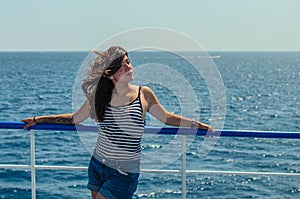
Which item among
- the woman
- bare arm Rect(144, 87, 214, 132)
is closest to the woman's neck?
the woman

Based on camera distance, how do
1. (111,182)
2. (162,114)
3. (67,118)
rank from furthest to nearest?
(67,118), (162,114), (111,182)

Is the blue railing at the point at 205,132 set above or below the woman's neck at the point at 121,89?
below

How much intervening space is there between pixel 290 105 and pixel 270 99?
495cm

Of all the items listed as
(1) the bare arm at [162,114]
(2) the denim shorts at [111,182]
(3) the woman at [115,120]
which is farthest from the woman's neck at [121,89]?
(2) the denim shorts at [111,182]

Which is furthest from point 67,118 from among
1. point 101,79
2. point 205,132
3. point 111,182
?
point 205,132

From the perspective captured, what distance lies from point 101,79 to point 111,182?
22.2 inches

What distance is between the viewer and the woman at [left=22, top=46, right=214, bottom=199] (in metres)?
2.85

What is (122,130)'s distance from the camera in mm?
2869

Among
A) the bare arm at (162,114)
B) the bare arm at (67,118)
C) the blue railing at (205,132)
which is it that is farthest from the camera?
the blue railing at (205,132)

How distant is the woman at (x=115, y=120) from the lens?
2.85 m

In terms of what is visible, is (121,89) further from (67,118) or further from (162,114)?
(67,118)

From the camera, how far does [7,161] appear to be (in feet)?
50.4

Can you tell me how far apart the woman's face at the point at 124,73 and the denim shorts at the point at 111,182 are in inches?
18.2

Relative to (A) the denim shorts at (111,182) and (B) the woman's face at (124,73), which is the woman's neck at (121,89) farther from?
(A) the denim shorts at (111,182)
